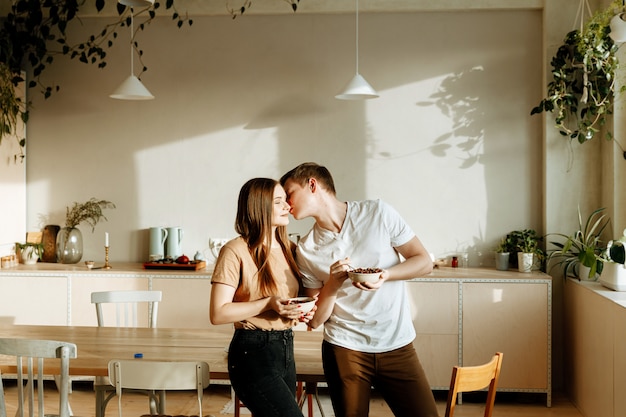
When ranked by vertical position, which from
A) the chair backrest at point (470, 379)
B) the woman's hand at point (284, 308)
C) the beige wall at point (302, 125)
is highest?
the beige wall at point (302, 125)

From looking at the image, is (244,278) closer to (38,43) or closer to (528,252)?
(528,252)

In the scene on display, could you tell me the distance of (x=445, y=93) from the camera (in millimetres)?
5516

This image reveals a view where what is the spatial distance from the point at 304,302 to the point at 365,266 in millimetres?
286

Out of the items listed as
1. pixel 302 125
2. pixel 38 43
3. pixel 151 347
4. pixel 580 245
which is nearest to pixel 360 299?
pixel 151 347

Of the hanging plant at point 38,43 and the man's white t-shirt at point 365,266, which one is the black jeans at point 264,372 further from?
the hanging plant at point 38,43

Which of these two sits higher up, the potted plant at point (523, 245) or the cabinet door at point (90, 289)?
the potted plant at point (523, 245)

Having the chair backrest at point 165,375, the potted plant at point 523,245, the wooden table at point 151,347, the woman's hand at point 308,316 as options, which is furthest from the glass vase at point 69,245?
the woman's hand at point 308,316

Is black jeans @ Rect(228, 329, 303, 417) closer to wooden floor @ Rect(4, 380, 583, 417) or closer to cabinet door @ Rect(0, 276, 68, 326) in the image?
wooden floor @ Rect(4, 380, 583, 417)

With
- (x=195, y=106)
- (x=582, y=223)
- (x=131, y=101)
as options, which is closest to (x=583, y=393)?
(x=582, y=223)

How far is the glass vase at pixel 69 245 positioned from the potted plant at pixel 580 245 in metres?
3.59

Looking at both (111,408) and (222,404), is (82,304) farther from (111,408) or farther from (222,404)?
(222,404)

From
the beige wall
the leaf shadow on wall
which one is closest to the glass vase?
the beige wall

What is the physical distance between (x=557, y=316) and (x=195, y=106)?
320 centimetres

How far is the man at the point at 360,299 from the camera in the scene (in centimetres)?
270
